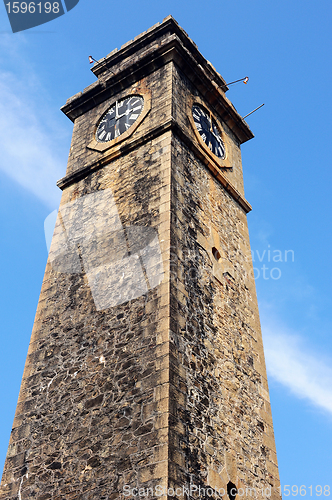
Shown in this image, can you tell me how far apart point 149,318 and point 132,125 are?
480 centimetres

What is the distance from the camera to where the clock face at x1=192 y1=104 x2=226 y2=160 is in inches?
465

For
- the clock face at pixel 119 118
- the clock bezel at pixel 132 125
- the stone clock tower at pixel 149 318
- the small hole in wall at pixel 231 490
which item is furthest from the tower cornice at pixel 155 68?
the small hole in wall at pixel 231 490

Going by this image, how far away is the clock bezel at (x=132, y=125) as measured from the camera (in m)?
11.2

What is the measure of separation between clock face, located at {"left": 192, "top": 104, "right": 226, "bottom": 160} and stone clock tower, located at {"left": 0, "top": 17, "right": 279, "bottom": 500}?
4cm

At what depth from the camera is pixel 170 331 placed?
7.73m

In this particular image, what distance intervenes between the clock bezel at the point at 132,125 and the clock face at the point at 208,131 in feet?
3.43

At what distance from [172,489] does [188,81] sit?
8.55m

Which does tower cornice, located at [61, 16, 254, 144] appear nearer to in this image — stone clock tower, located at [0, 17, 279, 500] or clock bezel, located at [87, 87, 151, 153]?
stone clock tower, located at [0, 17, 279, 500]

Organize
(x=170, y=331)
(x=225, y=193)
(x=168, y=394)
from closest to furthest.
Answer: (x=168, y=394), (x=170, y=331), (x=225, y=193)

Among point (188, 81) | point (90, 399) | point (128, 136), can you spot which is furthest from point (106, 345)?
point (188, 81)

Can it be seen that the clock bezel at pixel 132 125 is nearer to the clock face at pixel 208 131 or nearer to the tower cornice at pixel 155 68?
the tower cornice at pixel 155 68

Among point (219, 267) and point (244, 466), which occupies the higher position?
point (219, 267)

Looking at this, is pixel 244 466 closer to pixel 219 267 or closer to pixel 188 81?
pixel 219 267

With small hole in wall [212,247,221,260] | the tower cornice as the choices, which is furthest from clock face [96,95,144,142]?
small hole in wall [212,247,221,260]
